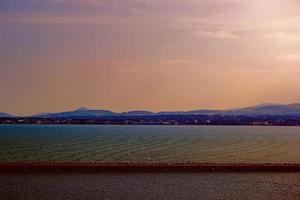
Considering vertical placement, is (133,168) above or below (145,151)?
below

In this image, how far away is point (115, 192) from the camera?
34.1 m

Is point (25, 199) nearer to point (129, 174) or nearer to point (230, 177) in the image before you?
point (129, 174)

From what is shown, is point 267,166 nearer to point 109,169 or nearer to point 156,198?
point 109,169

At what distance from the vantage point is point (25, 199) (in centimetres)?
3067

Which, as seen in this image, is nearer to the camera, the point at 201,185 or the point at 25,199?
the point at 25,199

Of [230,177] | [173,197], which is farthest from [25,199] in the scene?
[230,177]

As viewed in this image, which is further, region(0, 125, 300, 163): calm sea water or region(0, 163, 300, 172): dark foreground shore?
region(0, 125, 300, 163): calm sea water

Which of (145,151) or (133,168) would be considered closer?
(133,168)

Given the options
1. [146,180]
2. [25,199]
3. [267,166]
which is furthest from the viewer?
[267,166]

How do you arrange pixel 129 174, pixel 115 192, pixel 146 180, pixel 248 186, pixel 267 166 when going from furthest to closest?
pixel 267 166
pixel 129 174
pixel 146 180
pixel 248 186
pixel 115 192

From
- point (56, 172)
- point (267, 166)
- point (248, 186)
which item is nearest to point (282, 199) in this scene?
point (248, 186)

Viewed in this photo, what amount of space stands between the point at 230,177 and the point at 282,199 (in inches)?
485

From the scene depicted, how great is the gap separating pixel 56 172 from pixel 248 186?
1844cm

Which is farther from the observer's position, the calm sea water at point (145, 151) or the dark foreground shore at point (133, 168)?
the calm sea water at point (145, 151)
